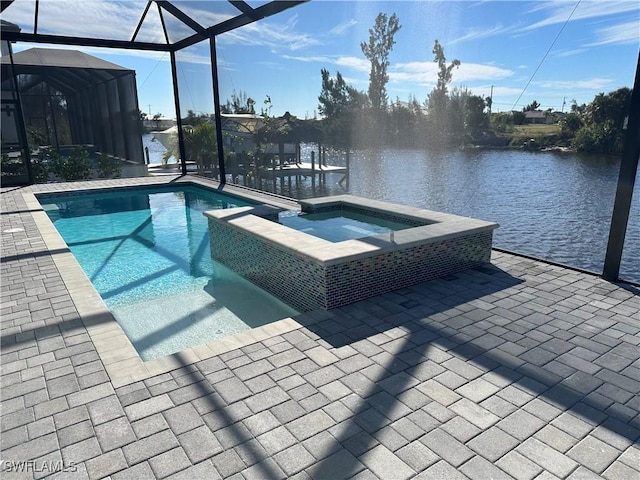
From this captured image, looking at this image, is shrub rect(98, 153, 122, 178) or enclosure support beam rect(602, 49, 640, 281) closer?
enclosure support beam rect(602, 49, 640, 281)

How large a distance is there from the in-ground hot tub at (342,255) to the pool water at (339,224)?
0.22 feet

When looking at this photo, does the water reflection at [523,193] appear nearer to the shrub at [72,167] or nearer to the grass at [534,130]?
the grass at [534,130]

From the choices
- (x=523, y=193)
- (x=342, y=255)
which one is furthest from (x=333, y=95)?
(x=342, y=255)

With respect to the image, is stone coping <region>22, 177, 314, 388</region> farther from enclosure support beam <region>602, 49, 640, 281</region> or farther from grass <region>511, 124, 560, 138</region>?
grass <region>511, 124, 560, 138</region>

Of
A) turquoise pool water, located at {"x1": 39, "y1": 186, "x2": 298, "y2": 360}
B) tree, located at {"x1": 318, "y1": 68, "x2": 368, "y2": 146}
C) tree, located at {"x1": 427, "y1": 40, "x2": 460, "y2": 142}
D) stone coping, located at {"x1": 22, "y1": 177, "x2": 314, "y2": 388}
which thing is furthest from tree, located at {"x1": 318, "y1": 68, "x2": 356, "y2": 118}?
stone coping, located at {"x1": 22, "y1": 177, "x2": 314, "y2": 388}

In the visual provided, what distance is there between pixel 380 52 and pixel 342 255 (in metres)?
43.4

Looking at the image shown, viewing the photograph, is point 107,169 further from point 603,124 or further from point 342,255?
point 603,124

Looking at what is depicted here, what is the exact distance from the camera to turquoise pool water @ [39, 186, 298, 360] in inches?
168

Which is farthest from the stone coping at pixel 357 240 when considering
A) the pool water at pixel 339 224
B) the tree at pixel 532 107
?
the tree at pixel 532 107

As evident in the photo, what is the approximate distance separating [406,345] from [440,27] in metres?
39.8

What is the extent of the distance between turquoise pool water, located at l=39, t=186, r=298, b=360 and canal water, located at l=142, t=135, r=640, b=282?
731 centimetres

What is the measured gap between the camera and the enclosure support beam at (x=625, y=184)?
13.4 ft

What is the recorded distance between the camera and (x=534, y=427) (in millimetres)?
2336

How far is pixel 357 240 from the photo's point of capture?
446cm
